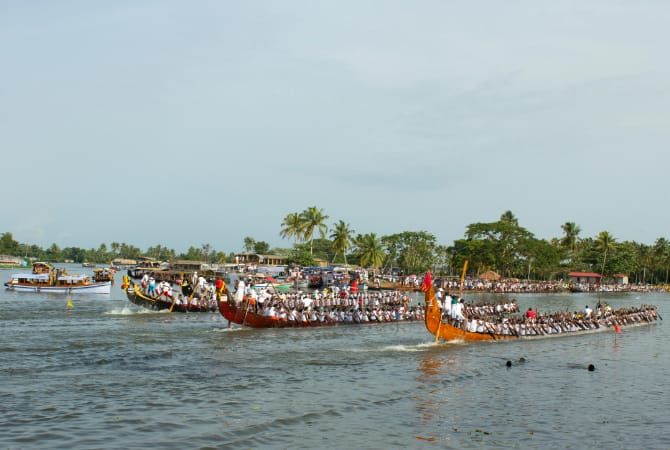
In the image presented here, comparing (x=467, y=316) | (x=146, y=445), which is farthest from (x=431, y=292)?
(x=146, y=445)

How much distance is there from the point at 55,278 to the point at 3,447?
5219cm

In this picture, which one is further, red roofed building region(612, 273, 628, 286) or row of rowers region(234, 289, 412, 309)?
red roofed building region(612, 273, 628, 286)

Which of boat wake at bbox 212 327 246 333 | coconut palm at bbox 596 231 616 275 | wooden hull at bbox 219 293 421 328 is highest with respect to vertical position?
coconut palm at bbox 596 231 616 275

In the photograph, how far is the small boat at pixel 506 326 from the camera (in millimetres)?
27952

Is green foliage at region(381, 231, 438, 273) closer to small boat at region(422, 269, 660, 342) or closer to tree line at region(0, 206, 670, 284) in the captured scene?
tree line at region(0, 206, 670, 284)

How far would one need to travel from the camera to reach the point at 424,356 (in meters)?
25.9

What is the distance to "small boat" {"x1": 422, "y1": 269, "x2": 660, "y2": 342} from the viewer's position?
28.0 m

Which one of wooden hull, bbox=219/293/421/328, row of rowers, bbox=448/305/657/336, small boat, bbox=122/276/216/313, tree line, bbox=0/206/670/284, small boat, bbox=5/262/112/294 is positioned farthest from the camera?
tree line, bbox=0/206/670/284

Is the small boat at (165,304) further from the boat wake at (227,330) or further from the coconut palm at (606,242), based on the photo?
the coconut palm at (606,242)

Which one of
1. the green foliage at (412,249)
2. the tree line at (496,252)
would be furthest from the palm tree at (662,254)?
the green foliage at (412,249)

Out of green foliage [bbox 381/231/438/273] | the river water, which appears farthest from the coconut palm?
the river water

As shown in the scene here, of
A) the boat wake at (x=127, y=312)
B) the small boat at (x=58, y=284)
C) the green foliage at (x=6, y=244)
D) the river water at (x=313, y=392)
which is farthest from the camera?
the green foliage at (x=6, y=244)

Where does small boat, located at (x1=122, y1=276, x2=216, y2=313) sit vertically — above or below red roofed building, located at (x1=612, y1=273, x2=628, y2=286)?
below

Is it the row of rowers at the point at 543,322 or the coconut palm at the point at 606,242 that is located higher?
the coconut palm at the point at 606,242
